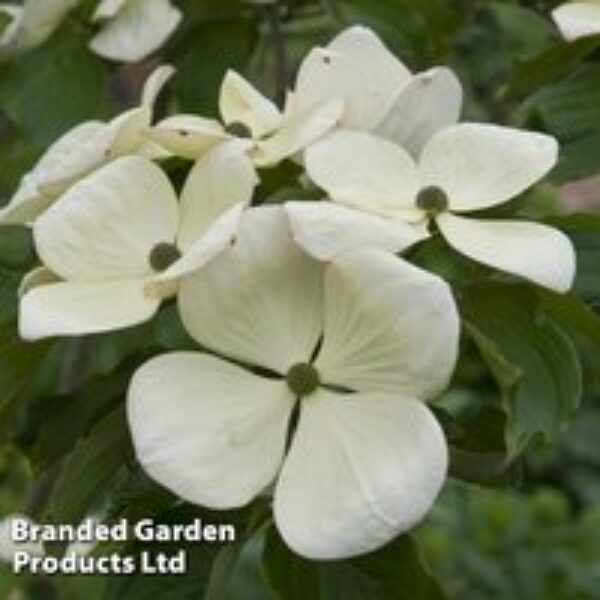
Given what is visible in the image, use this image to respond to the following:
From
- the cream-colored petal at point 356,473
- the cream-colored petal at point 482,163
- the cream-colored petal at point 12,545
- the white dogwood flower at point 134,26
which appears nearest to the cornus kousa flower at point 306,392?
the cream-colored petal at point 356,473

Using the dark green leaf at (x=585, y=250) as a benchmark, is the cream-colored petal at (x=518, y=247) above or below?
above

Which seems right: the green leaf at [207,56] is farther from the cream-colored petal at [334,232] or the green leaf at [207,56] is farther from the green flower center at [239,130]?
the cream-colored petal at [334,232]

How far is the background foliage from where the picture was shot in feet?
2.70

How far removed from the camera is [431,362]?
0.75m

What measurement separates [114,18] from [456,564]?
1240 millimetres

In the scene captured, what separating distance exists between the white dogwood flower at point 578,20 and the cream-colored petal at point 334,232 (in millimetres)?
266

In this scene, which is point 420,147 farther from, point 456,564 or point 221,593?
point 456,564

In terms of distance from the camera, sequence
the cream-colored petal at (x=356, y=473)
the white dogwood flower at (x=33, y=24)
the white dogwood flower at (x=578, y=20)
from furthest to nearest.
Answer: the white dogwood flower at (x=33, y=24)
the white dogwood flower at (x=578, y=20)
the cream-colored petal at (x=356, y=473)

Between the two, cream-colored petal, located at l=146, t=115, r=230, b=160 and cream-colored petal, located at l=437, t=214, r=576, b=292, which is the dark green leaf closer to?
cream-colored petal, located at l=437, t=214, r=576, b=292

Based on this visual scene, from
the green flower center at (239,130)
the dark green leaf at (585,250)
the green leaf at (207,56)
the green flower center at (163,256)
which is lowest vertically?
the green leaf at (207,56)

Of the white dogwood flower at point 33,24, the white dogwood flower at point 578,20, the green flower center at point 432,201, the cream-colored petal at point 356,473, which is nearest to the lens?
the cream-colored petal at point 356,473

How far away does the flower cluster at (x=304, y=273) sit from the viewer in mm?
755

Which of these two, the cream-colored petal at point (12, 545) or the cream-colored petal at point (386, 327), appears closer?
the cream-colored petal at point (386, 327)

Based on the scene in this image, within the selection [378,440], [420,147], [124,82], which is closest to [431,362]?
[378,440]
